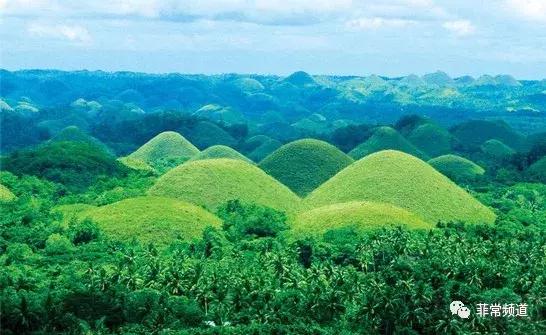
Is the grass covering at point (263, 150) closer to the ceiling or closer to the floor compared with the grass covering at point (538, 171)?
closer to the floor

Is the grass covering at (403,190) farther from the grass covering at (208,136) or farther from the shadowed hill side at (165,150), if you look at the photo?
the grass covering at (208,136)

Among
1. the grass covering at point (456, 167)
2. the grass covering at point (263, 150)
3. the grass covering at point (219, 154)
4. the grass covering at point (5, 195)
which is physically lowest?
the grass covering at point (263, 150)

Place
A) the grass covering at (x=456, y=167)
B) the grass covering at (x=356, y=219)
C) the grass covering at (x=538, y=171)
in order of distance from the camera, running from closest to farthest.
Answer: the grass covering at (x=356, y=219)
the grass covering at (x=538, y=171)
the grass covering at (x=456, y=167)

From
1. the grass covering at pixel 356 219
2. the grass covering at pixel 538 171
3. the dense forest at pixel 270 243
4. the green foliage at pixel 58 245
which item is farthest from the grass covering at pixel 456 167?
the green foliage at pixel 58 245

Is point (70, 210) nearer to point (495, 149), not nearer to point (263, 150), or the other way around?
point (263, 150)

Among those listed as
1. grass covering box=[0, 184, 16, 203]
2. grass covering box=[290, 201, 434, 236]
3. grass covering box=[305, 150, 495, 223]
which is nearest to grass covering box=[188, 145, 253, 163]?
grass covering box=[305, 150, 495, 223]

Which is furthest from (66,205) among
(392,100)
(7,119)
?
(392,100)

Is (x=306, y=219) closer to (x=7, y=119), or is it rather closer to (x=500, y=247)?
(x=500, y=247)
